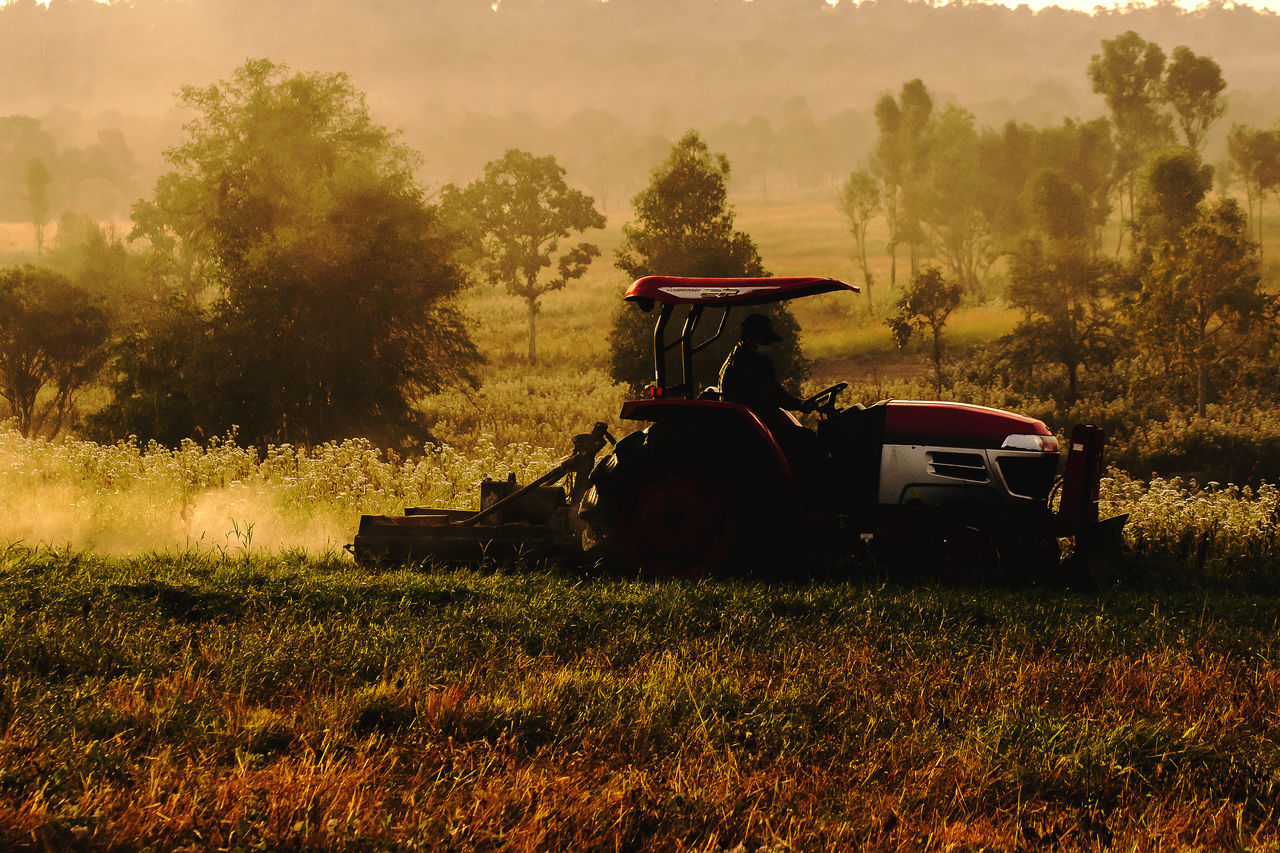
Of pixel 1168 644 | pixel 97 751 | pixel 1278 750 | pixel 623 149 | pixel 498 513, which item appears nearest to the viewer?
pixel 97 751

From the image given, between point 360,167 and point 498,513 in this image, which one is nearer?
point 498,513

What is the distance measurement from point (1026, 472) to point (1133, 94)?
245 feet

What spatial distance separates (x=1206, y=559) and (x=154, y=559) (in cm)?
864

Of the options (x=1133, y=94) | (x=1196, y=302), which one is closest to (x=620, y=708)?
(x=1196, y=302)

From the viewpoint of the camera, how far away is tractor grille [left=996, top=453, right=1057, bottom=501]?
7.33m

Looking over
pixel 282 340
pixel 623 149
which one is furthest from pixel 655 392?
pixel 623 149

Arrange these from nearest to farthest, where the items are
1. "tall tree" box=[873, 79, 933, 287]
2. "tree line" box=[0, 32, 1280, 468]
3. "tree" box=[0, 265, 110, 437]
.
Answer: "tree line" box=[0, 32, 1280, 468] < "tree" box=[0, 265, 110, 437] < "tall tree" box=[873, 79, 933, 287]

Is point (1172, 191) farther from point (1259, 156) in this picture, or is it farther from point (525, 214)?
point (525, 214)

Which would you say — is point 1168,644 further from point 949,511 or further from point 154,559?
point 154,559

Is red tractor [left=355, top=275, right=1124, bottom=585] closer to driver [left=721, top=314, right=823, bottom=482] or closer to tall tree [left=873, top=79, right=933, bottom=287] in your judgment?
driver [left=721, top=314, right=823, bottom=482]

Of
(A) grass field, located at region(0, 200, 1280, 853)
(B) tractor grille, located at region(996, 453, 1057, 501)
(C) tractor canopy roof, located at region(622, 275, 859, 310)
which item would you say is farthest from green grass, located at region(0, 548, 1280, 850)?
(C) tractor canopy roof, located at region(622, 275, 859, 310)

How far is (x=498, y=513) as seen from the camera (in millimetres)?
8430

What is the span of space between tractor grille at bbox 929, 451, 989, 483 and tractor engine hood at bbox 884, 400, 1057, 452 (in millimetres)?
80

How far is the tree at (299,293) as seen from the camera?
919 inches
